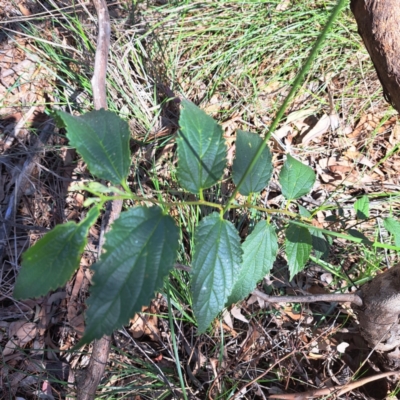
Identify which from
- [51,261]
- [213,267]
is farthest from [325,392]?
[51,261]

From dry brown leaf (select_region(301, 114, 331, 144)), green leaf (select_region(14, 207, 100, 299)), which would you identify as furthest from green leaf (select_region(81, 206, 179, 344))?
dry brown leaf (select_region(301, 114, 331, 144))

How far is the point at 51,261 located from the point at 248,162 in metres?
0.57

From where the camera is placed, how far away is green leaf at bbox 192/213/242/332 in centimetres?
89

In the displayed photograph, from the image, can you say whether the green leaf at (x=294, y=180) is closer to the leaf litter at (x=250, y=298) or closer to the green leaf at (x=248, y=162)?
the green leaf at (x=248, y=162)

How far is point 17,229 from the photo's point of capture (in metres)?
1.95

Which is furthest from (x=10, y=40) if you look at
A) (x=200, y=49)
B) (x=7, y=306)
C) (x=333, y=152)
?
(x=333, y=152)

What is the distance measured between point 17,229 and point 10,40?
1.14 meters

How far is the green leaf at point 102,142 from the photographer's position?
2.77 feet

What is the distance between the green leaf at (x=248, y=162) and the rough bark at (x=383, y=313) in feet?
2.03

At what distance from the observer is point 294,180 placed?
3.89 ft

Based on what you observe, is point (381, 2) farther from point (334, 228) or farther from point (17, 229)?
point (17, 229)

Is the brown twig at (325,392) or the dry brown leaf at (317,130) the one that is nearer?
the brown twig at (325,392)

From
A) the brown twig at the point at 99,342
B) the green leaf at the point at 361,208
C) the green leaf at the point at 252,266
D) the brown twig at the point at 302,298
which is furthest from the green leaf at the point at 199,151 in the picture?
the green leaf at the point at 361,208

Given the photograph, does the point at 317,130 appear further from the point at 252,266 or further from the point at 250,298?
the point at 252,266
